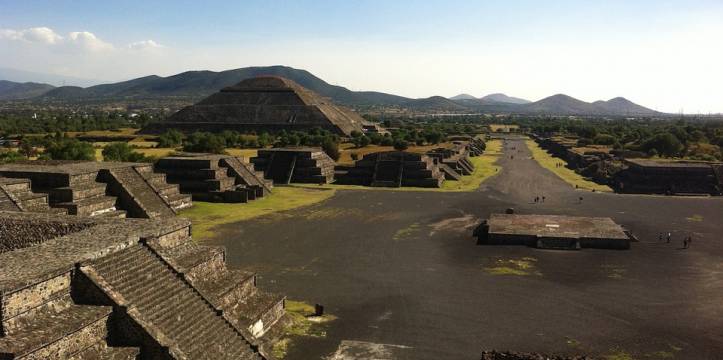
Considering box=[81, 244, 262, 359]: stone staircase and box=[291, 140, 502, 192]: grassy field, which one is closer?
box=[81, 244, 262, 359]: stone staircase

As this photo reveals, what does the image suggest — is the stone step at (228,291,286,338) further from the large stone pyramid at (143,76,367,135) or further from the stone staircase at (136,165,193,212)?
the large stone pyramid at (143,76,367,135)

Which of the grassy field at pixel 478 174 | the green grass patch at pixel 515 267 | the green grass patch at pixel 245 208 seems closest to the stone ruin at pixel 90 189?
the green grass patch at pixel 245 208

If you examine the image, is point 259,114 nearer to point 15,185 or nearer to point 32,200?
point 15,185

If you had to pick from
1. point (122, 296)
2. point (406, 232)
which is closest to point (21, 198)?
point (122, 296)

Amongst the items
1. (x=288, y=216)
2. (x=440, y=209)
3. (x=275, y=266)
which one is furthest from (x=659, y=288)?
(x=288, y=216)

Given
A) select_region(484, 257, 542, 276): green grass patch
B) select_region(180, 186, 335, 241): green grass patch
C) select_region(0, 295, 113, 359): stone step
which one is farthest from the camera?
select_region(180, 186, 335, 241): green grass patch

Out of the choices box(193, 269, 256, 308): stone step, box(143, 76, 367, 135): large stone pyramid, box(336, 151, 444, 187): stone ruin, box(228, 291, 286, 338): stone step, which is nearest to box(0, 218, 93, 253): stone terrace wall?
box(193, 269, 256, 308): stone step

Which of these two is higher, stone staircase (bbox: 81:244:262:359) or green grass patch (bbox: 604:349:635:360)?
stone staircase (bbox: 81:244:262:359)
